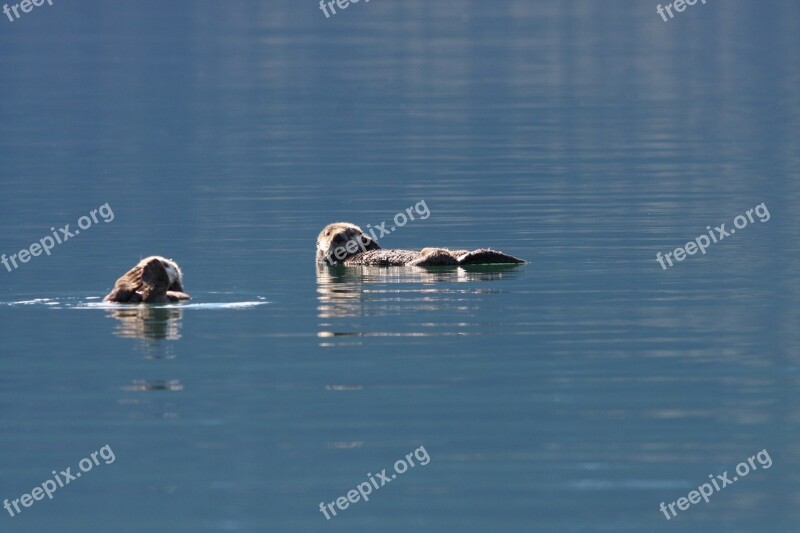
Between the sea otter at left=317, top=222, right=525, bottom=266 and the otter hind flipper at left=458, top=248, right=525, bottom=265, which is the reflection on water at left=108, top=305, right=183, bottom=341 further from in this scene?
the otter hind flipper at left=458, top=248, right=525, bottom=265

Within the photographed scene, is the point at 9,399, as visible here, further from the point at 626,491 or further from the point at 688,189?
the point at 688,189

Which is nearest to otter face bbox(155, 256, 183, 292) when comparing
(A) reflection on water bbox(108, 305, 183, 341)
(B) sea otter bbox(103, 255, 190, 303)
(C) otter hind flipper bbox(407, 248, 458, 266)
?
(B) sea otter bbox(103, 255, 190, 303)

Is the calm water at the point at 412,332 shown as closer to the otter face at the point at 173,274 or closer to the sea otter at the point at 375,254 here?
the sea otter at the point at 375,254

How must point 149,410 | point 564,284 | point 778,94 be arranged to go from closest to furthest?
point 149,410
point 564,284
point 778,94

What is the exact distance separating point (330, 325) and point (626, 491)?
6.98 meters

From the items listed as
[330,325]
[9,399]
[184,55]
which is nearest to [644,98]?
[184,55]

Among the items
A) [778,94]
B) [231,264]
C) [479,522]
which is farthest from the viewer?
[778,94]

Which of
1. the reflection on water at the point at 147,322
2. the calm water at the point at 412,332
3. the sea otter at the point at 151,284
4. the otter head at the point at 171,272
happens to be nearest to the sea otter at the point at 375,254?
the calm water at the point at 412,332

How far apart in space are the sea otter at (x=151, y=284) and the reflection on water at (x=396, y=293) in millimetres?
1607

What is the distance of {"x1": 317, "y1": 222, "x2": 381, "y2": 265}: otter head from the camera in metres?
24.7

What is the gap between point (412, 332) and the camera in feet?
61.0

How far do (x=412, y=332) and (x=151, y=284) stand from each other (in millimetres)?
3153

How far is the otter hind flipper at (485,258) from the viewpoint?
23156 mm

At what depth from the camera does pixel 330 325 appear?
1923 centimetres
